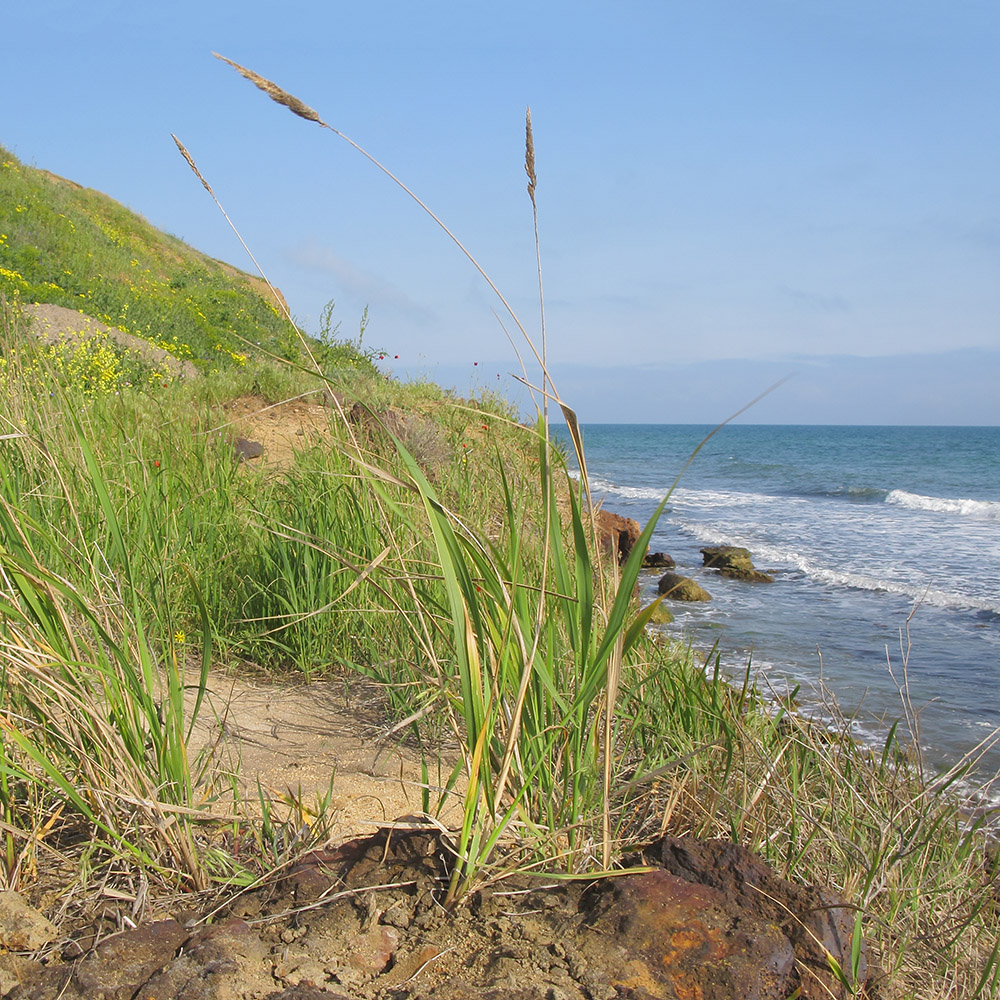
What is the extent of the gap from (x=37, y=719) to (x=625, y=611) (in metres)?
1.37

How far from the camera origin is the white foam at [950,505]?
839 inches

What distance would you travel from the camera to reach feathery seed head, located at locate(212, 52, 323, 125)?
1260 millimetres


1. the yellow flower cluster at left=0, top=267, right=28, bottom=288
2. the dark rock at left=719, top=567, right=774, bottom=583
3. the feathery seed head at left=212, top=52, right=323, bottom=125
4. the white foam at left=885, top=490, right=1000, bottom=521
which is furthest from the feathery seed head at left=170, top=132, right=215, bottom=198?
the white foam at left=885, top=490, right=1000, bottom=521

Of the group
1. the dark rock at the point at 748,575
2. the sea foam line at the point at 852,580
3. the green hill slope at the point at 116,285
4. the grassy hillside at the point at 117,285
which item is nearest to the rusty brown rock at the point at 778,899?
the sea foam line at the point at 852,580

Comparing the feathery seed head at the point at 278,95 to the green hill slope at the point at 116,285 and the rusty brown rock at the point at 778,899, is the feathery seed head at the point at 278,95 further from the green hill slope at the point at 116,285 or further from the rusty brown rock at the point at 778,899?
the green hill slope at the point at 116,285

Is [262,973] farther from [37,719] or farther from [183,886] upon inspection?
[37,719]

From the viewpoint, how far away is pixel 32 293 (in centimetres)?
1171

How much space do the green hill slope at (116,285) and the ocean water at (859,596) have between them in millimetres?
6988

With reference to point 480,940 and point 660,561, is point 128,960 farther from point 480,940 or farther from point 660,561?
point 660,561

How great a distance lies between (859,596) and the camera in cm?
1041

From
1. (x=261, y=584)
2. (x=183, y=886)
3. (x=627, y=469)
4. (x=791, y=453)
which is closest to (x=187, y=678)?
(x=261, y=584)

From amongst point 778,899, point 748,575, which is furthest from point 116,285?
point 778,899

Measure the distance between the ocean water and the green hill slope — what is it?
22.9 feet

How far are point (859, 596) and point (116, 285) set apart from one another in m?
13.8
